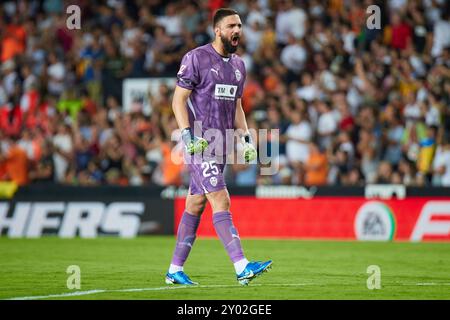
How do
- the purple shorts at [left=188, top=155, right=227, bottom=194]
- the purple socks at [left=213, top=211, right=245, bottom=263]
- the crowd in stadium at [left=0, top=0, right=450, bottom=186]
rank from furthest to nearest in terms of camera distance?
the crowd in stadium at [left=0, top=0, right=450, bottom=186]
the purple shorts at [left=188, top=155, right=227, bottom=194]
the purple socks at [left=213, top=211, right=245, bottom=263]

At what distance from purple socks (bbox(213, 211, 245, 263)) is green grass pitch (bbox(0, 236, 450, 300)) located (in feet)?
1.16

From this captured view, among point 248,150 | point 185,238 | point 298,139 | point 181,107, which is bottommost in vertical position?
point 185,238

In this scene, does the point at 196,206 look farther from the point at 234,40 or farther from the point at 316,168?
the point at 316,168

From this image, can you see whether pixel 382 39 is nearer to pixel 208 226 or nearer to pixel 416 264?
pixel 208 226

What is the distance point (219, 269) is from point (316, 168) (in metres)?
7.38

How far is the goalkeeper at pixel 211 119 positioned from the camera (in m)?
10.9

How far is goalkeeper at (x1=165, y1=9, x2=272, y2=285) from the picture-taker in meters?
10.9

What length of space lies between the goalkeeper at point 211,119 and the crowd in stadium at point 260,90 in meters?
8.79

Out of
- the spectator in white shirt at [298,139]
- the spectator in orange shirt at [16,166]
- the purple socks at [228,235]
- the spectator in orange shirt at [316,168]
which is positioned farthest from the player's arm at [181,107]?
the spectator in orange shirt at [16,166]

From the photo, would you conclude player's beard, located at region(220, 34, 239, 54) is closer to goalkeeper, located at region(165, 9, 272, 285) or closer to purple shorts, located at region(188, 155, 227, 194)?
goalkeeper, located at region(165, 9, 272, 285)

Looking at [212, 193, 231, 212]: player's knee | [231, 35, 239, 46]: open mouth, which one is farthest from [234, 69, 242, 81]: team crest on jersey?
[212, 193, 231, 212]: player's knee

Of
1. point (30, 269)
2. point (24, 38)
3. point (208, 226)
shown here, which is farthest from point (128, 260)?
point (24, 38)

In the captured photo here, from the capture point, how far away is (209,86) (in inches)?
436

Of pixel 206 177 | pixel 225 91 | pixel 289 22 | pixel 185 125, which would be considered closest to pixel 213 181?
pixel 206 177
